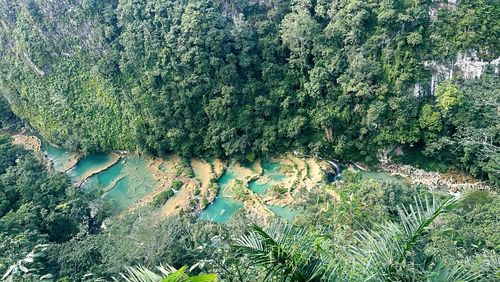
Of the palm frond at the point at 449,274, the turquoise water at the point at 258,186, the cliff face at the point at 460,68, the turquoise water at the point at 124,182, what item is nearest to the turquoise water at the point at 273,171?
the turquoise water at the point at 258,186

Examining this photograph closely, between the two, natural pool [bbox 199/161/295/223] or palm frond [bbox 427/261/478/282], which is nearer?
palm frond [bbox 427/261/478/282]

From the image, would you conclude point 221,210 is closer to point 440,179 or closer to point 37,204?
point 37,204

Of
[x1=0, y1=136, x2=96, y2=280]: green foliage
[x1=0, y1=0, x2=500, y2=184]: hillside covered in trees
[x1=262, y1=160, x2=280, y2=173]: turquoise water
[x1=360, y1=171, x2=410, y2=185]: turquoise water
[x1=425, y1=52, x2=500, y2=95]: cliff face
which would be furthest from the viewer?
[x1=262, y1=160, x2=280, y2=173]: turquoise water

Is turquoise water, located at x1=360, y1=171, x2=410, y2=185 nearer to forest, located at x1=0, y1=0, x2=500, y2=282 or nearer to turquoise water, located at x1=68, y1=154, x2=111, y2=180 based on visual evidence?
forest, located at x1=0, y1=0, x2=500, y2=282

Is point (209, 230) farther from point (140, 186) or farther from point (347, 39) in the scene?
point (347, 39)

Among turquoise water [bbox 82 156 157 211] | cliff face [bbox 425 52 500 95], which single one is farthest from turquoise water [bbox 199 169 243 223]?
cliff face [bbox 425 52 500 95]

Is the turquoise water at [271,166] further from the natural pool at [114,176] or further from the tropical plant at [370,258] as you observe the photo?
the tropical plant at [370,258]

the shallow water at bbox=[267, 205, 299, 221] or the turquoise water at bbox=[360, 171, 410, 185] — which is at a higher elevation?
the turquoise water at bbox=[360, 171, 410, 185]
